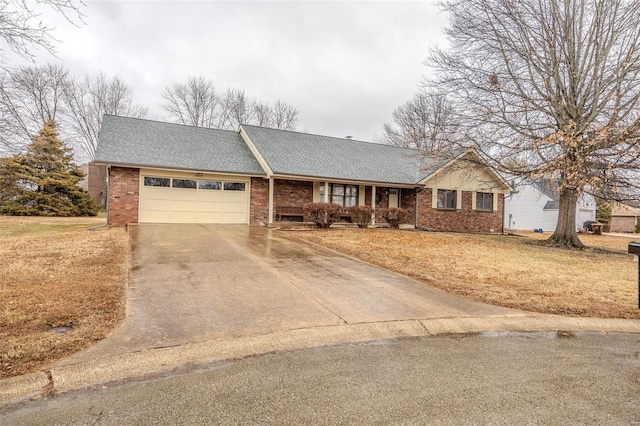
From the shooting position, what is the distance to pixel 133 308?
4.41 meters

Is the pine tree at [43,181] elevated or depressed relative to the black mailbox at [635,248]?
elevated

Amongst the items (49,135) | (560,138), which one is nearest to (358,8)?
(560,138)

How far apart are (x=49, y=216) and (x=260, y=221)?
15.7 metres

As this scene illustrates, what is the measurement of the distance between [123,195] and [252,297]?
37.2ft

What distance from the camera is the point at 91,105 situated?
3266 centimetres

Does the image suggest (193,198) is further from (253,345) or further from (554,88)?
(554,88)

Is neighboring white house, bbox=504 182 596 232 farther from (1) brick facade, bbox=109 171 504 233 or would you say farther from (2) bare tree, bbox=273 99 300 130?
(2) bare tree, bbox=273 99 300 130

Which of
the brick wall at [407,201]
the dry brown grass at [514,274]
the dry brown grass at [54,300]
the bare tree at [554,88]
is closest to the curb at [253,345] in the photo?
the dry brown grass at [54,300]

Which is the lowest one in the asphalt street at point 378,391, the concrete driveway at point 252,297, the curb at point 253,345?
the asphalt street at point 378,391

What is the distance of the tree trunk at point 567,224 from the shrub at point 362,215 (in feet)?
24.5

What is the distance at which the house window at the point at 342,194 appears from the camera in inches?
699

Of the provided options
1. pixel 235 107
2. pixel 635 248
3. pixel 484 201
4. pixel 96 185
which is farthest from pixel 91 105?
pixel 635 248

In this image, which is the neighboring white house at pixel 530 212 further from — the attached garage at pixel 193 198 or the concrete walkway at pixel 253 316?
the concrete walkway at pixel 253 316

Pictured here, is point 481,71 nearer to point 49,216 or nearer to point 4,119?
point 4,119
